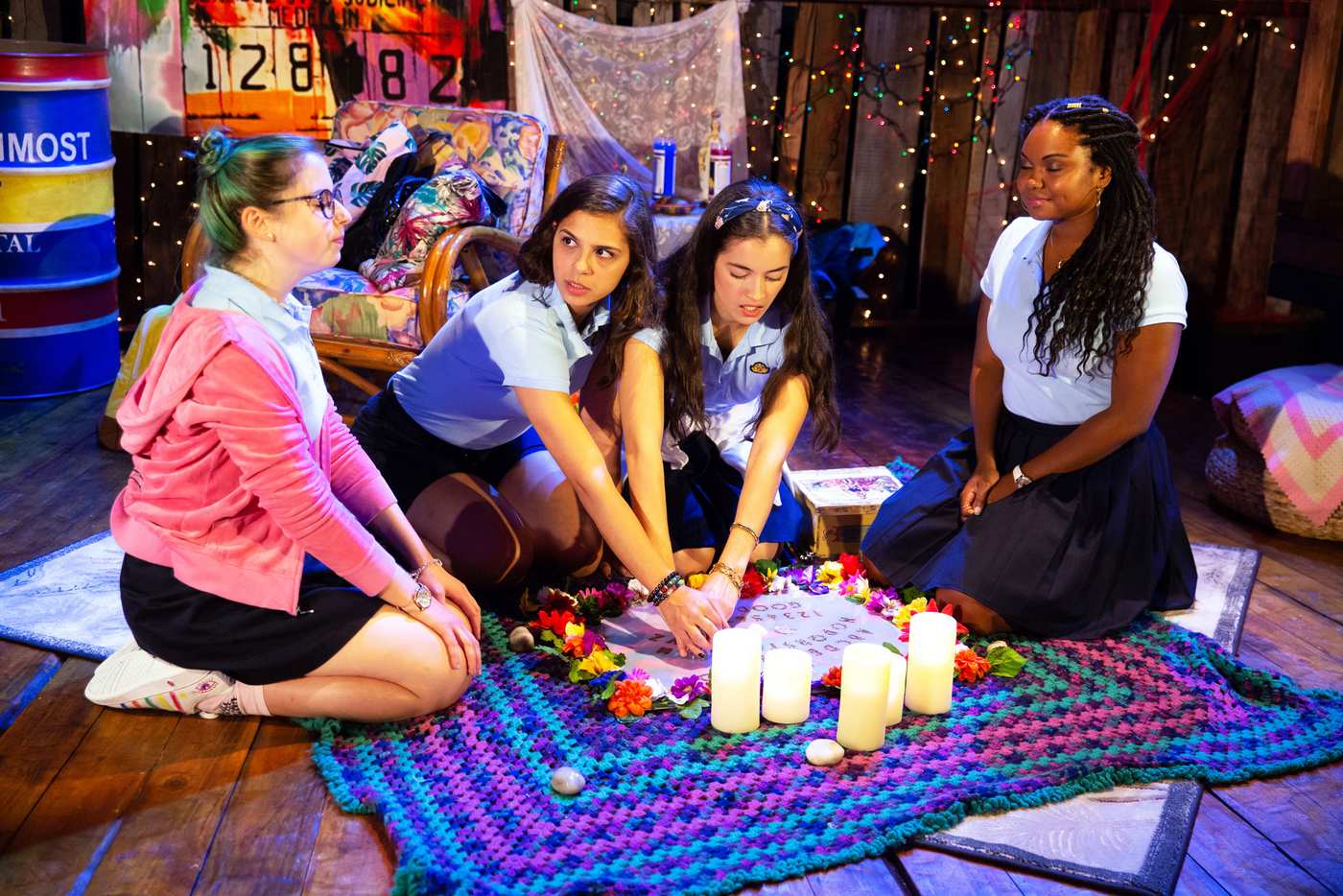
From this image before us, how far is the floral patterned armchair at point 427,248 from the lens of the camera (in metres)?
3.71

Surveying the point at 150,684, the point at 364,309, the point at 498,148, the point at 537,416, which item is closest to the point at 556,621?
the point at 537,416

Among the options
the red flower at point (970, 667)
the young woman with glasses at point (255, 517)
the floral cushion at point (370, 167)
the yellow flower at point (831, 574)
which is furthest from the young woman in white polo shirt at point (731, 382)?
the floral cushion at point (370, 167)

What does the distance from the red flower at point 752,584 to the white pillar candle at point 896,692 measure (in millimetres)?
575

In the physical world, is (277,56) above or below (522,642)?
above

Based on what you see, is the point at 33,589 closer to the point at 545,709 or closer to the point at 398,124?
the point at 545,709

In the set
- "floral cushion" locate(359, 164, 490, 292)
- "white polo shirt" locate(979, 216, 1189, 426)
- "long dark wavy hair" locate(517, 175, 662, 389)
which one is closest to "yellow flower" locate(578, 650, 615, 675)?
"long dark wavy hair" locate(517, 175, 662, 389)

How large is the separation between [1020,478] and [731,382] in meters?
0.64

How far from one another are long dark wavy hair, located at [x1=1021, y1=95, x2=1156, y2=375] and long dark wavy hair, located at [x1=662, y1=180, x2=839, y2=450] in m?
0.48

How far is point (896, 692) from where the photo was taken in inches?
90.2

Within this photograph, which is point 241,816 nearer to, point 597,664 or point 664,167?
point 597,664

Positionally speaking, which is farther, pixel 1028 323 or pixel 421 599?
pixel 1028 323

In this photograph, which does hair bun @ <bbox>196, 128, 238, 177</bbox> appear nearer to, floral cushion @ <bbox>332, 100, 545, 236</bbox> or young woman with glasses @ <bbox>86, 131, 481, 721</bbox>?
young woman with glasses @ <bbox>86, 131, 481, 721</bbox>

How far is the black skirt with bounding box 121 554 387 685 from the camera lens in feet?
6.96

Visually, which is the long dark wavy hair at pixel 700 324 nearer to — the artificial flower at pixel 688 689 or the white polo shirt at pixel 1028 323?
the white polo shirt at pixel 1028 323
